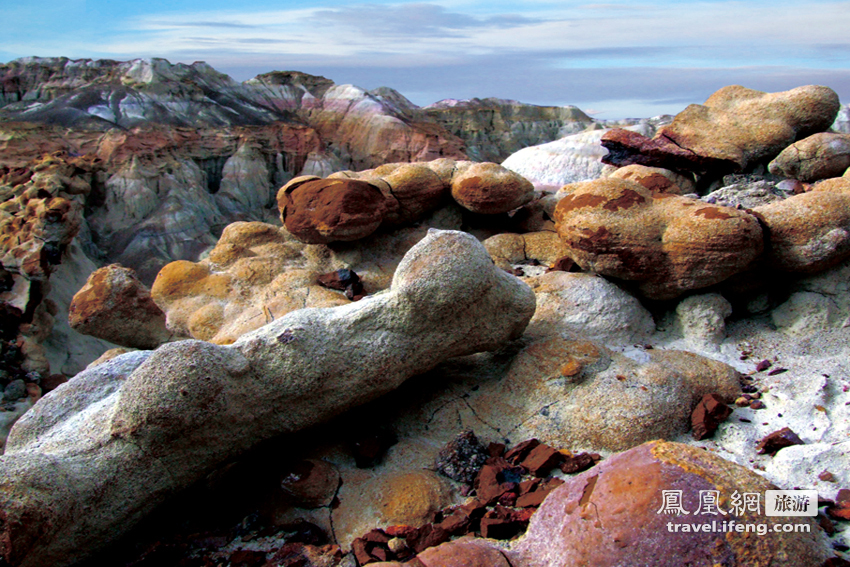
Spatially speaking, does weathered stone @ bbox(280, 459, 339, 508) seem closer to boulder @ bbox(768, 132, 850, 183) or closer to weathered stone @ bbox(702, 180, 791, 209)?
weathered stone @ bbox(702, 180, 791, 209)

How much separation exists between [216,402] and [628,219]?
3.63 meters

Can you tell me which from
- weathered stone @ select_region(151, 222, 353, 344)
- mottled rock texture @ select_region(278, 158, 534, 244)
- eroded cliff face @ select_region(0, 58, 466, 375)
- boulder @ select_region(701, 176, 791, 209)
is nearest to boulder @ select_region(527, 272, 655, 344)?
boulder @ select_region(701, 176, 791, 209)

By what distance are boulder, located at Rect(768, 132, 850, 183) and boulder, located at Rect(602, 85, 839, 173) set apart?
0.46 meters

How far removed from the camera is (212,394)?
3.40m

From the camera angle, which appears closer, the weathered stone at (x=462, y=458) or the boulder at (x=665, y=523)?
the boulder at (x=665, y=523)

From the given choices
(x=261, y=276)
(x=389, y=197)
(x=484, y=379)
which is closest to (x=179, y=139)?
(x=261, y=276)

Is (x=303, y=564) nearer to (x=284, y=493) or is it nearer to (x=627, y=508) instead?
(x=284, y=493)

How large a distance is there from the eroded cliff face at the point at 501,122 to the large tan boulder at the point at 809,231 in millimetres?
31923

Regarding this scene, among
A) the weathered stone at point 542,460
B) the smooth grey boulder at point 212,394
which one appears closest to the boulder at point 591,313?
the smooth grey boulder at point 212,394

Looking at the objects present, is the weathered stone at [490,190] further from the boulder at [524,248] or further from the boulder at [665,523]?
the boulder at [665,523]

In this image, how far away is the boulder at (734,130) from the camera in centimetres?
624

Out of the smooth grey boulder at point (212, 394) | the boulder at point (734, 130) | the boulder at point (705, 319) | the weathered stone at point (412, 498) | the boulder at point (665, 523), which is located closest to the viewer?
the boulder at point (665, 523)

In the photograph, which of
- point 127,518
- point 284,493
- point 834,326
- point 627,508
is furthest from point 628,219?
point 127,518

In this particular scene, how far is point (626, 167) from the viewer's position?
22.2 feet
